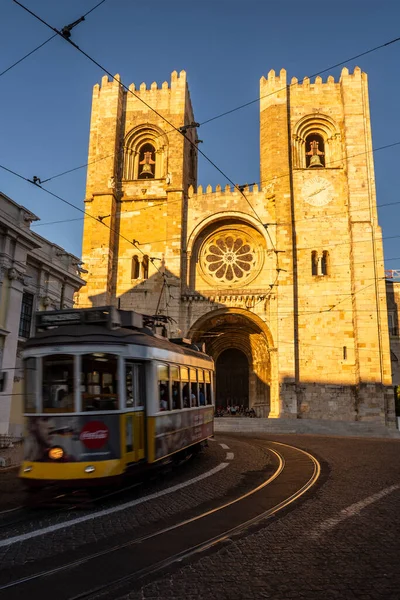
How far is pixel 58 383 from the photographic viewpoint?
6.70 m

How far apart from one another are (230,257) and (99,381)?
2234cm

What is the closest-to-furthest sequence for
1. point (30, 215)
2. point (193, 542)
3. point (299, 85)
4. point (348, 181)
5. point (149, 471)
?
point (193, 542), point (149, 471), point (30, 215), point (348, 181), point (299, 85)

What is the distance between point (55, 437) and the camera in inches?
253

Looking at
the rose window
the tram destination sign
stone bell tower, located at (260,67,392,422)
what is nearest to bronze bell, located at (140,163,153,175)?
the rose window

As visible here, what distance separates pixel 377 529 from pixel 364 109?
2818 centimetres

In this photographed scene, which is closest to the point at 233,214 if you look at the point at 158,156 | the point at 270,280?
the point at 270,280

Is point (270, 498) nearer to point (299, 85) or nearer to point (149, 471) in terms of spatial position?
point (149, 471)

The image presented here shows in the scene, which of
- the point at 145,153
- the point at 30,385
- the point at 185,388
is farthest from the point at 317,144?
the point at 30,385

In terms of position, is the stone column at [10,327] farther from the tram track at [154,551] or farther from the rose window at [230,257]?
the rose window at [230,257]

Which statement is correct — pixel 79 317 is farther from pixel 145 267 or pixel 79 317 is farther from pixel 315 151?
pixel 315 151

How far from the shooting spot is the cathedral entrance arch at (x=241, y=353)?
26.9 metres

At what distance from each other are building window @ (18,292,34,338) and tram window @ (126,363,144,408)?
991 centimetres

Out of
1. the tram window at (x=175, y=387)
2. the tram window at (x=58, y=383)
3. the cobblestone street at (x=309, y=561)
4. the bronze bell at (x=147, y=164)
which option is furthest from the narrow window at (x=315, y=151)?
the tram window at (x=58, y=383)

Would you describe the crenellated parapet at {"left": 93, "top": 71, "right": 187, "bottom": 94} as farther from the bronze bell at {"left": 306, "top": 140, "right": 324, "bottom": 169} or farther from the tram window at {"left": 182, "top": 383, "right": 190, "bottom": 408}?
the tram window at {"left": 182, "top": 383, "right": 190, "bottom": 408}
